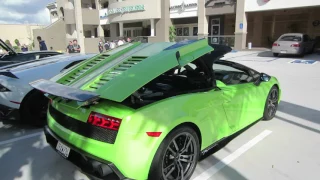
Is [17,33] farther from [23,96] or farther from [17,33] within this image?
[23,96]

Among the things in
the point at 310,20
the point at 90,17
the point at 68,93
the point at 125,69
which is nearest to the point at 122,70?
the point at 125,69

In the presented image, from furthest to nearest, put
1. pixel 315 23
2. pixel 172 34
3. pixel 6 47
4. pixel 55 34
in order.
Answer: pixel 55 34
pixel 172 34
pixel 315 23
pixel 6 47

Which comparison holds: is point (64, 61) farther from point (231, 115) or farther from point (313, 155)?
point (313, 155)

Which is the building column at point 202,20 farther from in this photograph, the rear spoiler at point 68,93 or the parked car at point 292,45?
the rear spoiler at point 68,93

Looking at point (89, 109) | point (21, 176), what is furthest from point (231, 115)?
point (21, 176)

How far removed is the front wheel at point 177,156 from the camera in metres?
2.31

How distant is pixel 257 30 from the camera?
2283 cm

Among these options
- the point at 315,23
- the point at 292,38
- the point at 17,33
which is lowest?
the point at 292,38

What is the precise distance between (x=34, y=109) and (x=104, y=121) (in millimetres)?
2684

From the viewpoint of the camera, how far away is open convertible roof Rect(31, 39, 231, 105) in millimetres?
2238

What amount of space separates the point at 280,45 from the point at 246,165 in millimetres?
14304

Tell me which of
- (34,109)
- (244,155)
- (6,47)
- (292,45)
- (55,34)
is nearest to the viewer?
(244,155)

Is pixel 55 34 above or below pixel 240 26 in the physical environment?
above

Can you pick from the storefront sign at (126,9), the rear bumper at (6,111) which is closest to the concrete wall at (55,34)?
the storefront sign at (126,9)
